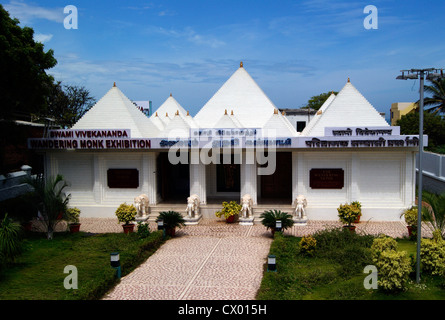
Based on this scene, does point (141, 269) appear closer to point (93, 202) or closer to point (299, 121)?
point (93, 202)

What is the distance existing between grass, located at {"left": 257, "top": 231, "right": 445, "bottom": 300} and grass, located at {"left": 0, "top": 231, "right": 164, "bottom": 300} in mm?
4280

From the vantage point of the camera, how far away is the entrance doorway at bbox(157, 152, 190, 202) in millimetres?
21906

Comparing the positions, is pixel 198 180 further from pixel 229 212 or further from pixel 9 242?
pixel 9 242

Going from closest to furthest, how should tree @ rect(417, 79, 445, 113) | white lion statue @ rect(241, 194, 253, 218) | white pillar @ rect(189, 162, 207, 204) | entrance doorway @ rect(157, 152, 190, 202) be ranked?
white lion statue @ rect(241, 194, 253, 218)
white pillar @ rect(189, 162, 207, 204)
entrance doorway @ rect(157, 152, 190, 202)
tree @ rect(417, 79, 445, 113)

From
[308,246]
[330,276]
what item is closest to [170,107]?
[308,246]

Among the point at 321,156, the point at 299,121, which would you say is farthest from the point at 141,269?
the point at 299,121

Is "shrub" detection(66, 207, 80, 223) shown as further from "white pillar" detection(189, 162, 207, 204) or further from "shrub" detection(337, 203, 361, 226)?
"shrub" detection(337, 203, 361, 226)

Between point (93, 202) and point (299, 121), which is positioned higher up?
point (299, 121)

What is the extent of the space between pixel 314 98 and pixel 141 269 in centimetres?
5413

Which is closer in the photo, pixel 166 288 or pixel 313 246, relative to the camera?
pixel 166 288

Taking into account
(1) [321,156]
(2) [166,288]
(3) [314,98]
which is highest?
(3) [314,98]

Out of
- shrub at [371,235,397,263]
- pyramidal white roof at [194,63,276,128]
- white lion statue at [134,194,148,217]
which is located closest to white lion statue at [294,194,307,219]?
pyramidal white roof at [194,63,276,128]

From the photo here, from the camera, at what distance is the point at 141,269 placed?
12.7 metres

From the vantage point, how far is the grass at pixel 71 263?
10094 mm
